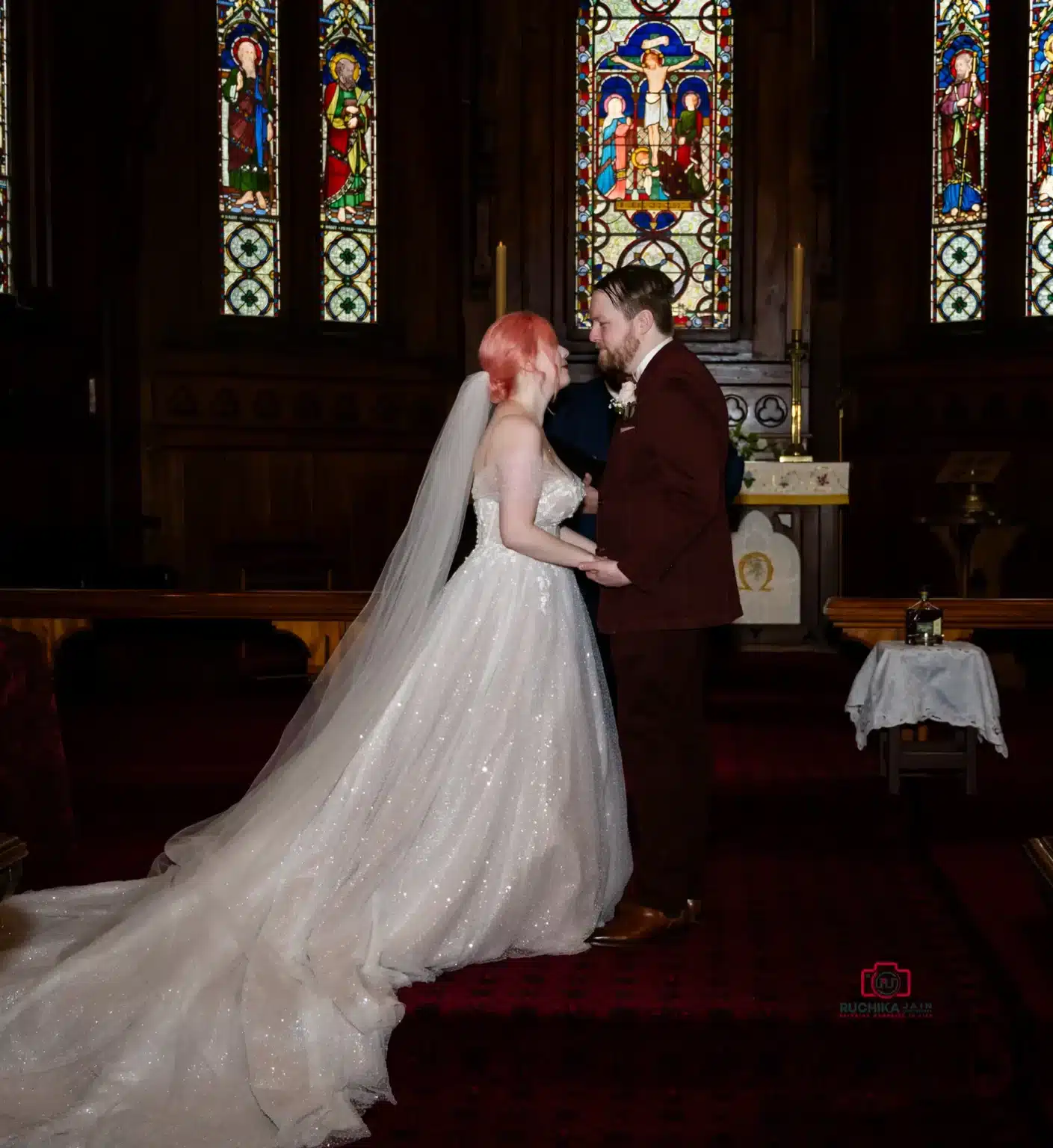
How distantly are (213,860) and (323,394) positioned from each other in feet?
18.9

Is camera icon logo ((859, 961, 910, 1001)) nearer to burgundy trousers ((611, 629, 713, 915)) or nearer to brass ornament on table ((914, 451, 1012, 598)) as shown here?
burgundy trousers ((611, 629, 713, 915))

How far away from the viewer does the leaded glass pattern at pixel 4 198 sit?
772cm

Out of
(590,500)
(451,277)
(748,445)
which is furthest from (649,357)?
(451,277)

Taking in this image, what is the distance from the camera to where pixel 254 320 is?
880cm

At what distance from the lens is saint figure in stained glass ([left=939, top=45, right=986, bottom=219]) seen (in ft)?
29.0

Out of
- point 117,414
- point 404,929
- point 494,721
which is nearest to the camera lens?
point 404,929

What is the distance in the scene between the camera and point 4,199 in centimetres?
777

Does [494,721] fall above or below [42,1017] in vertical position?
above

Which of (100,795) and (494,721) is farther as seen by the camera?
(100,795)

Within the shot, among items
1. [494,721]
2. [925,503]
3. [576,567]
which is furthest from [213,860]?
[925,503]

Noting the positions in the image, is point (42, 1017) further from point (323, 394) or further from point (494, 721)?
point (323, 394)

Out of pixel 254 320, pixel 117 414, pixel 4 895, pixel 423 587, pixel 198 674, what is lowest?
pixel 198 674

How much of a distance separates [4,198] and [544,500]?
5395 millimetres

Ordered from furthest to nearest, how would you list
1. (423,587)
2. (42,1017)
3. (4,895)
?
(423,587)
(42,1017)
(4,895)
